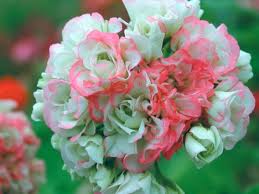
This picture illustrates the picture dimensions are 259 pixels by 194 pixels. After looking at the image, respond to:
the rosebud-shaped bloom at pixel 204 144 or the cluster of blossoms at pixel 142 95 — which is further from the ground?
the cluster of blossoms at pixel 142 95

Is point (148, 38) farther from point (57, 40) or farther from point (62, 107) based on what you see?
point (57, 40)

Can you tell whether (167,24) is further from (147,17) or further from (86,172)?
(86,172)

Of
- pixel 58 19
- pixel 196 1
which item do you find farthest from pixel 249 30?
pixel 58 19

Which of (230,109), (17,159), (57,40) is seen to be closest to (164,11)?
(230,109)

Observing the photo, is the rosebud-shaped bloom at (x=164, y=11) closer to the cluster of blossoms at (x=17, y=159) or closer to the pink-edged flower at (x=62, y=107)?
the pink-edged flower at (x=62, y=107)

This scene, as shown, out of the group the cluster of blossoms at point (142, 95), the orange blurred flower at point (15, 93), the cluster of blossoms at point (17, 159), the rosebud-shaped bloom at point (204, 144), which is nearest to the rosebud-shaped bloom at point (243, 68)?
the cluster of blossoms at point (142, 95)

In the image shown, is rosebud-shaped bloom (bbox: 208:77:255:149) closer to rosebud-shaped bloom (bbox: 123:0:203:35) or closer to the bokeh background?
rosebud-shaped bloom (bbox: 123:0:203:35)
